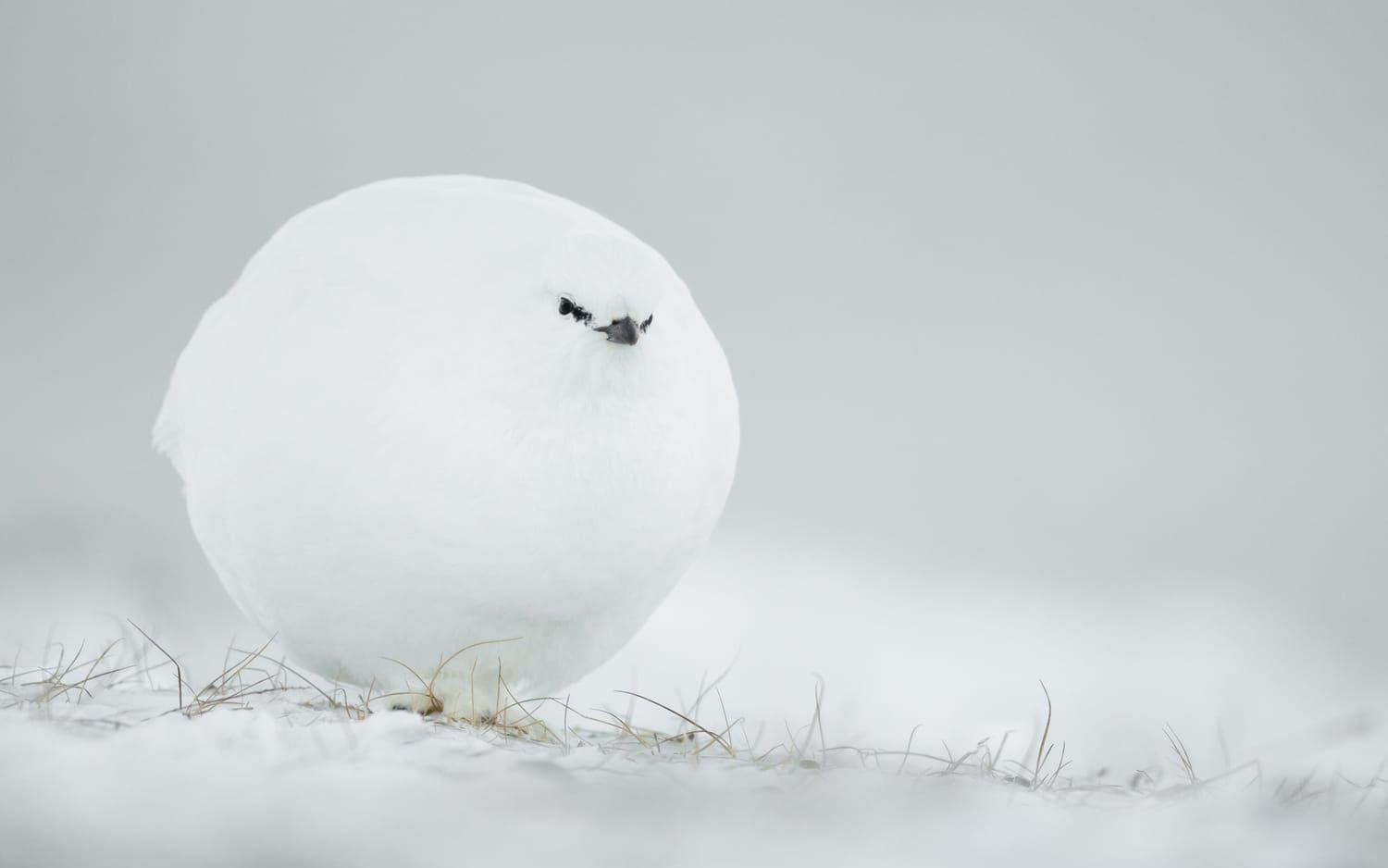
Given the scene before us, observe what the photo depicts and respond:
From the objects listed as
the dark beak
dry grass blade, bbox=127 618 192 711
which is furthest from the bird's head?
dry grass blade, bbox=127 618 192 711

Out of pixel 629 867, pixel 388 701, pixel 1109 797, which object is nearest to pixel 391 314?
pixel 388 701

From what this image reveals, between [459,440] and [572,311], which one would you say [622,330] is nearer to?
[572,311]

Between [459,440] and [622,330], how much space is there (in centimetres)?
56

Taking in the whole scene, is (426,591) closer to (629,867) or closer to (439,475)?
(439,475)

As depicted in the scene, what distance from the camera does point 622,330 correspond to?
3461mm

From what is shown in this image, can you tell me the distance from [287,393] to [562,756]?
1.46 metres

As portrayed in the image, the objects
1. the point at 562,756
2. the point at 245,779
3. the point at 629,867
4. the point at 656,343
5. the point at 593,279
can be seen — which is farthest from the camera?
the point at 656,343

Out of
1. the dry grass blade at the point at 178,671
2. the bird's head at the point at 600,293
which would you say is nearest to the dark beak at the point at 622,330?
the bird's head at the point at 600,293

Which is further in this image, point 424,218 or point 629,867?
point 424,218

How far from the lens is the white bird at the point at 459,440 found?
140 inches

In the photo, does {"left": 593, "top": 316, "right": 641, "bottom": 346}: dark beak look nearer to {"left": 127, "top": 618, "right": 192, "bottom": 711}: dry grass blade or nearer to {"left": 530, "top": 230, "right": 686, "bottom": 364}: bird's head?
{"left": 530, "top": 230, "right": 686, "bottom": 364}: bird's head

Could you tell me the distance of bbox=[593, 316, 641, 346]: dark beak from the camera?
346 cm

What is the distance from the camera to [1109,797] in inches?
123

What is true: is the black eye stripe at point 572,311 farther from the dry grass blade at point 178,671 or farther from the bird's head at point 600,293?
the dry grass blade at point 178,671
